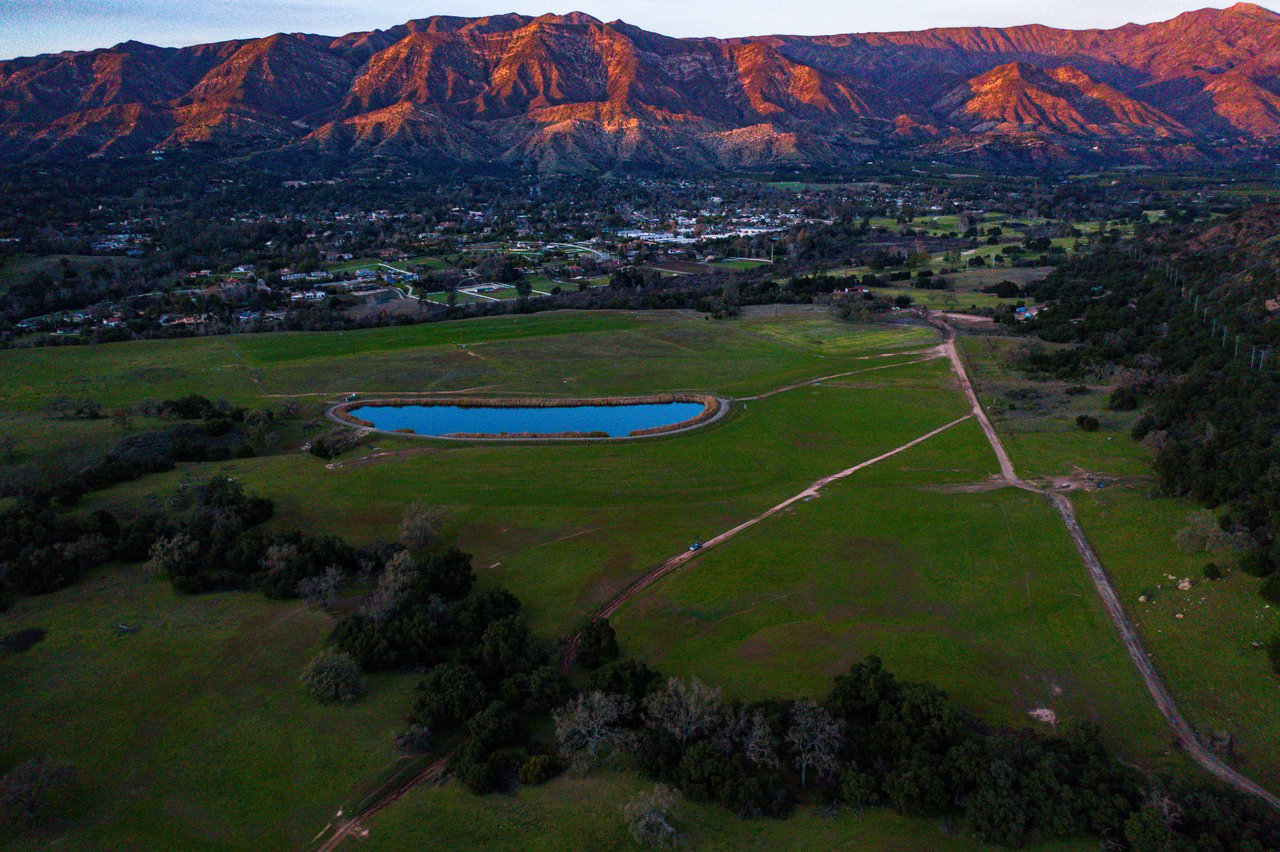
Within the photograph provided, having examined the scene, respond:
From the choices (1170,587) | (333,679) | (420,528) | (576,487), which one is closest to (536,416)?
(576,487)

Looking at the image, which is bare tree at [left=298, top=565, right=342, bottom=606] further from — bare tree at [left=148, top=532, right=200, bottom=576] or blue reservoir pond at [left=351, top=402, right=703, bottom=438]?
blue reservoir pond at [left=351, top=402, right=703, bottom=438]

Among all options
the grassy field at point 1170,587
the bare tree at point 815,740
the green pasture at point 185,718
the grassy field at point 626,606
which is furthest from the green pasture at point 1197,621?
the green pasture at point 185,718

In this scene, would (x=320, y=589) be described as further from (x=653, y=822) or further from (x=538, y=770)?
(x=653, y=822)

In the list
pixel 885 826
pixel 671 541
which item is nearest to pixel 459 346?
pixel 671 541

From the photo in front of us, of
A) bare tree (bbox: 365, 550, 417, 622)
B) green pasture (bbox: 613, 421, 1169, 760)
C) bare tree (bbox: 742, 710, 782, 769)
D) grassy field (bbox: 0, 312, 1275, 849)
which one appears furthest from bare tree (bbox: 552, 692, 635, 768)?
bare tree (bbox: 365, 550, 417, 622)

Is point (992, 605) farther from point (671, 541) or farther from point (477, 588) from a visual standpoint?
point (477, 588)
